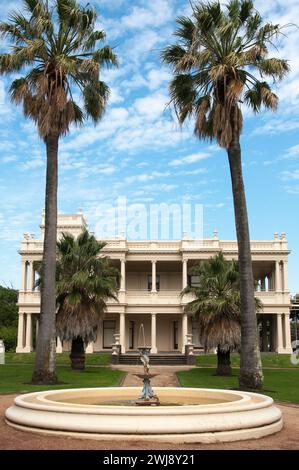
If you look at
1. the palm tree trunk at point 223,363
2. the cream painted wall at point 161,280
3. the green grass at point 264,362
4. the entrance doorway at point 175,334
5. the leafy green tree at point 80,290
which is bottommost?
the green grass at point 264,362

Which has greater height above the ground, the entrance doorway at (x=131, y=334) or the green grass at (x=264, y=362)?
the entrance doorway at (x=131, y=334)

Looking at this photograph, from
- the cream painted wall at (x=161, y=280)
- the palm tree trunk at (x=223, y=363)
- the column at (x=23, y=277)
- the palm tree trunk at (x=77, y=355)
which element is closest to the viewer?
the palm tree trunk at (x=223, y=363)

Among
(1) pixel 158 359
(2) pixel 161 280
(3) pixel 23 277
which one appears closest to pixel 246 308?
(1) pixel 158 359

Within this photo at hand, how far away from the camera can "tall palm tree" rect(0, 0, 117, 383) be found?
19.3 meters

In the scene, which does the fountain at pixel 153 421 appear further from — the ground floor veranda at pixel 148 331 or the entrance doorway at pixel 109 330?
the entrance doorway at pixel 109 330

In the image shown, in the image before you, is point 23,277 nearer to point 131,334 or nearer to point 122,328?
point 122,328

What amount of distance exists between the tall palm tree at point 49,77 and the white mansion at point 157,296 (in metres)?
22.7

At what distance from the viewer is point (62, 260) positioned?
27562 millimetres

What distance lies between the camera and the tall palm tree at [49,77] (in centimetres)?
1934

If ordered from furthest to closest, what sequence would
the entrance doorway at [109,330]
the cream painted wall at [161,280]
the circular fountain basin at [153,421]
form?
the cream painted wall at [161,280] → the entrance doorway at [109,330] → the circular fountain basin at [153,421]

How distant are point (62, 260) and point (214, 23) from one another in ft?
45.3

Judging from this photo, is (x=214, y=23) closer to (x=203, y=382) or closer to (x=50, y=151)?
(x=50, y=151)

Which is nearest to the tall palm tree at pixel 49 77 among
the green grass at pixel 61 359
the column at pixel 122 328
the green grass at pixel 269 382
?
the green grass at pixel 269 382
